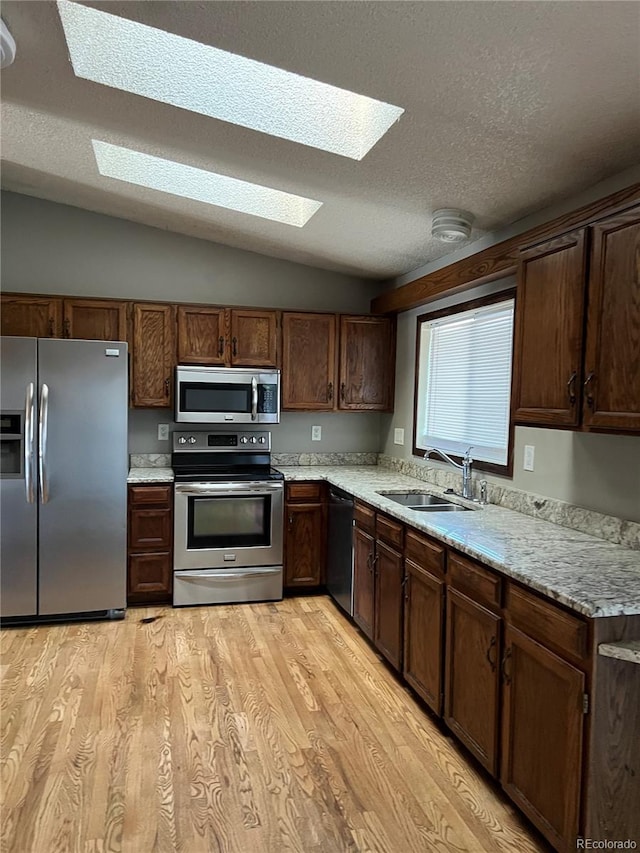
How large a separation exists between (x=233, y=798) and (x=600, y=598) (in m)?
1.46

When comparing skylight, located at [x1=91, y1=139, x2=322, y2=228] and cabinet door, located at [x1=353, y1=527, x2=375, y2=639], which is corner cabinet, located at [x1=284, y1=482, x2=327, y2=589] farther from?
skylight, located at [x1=91, y1=139, x2=322, y2=228]

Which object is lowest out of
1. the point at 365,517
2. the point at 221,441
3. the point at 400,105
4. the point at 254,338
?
the point at 365,517

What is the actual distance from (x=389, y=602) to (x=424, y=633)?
17.0 inches

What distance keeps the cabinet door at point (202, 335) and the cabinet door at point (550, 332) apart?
241 cm

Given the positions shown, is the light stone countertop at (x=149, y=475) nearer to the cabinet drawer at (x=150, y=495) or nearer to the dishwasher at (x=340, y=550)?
the cabinet drawer at (x=150, y=495)

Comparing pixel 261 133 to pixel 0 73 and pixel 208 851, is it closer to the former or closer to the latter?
pixel 0 73

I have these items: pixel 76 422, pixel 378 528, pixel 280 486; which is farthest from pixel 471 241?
Result: pixel 76 422

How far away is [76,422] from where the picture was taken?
365 cm

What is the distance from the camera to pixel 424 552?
2.67 m

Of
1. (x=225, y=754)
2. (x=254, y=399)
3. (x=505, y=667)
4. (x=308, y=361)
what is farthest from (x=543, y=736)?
(x=308, y=361)

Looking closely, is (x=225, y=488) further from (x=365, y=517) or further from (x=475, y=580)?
(x=475, y=580)

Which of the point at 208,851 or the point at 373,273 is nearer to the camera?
the point at 208,851

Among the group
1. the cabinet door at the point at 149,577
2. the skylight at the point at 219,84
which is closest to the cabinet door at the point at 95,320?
the cabinet door at the point at 149,577

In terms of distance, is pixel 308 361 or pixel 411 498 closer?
pixel 411 498
